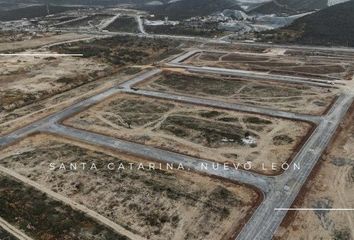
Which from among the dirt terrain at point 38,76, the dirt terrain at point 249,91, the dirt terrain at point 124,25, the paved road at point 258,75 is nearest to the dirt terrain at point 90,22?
the dirt terrain at point 124,25

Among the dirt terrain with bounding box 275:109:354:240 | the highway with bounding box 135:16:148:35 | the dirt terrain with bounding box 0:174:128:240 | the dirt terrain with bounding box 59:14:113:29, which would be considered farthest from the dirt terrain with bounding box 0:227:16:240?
the dirt terrain with bounding box 59:14:113:29

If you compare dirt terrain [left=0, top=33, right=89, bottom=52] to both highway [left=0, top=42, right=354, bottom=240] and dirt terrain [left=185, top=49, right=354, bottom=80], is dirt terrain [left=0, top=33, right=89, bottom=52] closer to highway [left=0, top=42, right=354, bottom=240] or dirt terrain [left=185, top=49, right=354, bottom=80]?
dirt terrain [left=185, top=49, right=354, bottom=80]

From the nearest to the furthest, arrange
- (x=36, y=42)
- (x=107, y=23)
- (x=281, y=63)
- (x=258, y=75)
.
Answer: (x=258, y=75)
(x=281, y=63)
(x=36, y=42)
(x=107, y=23)

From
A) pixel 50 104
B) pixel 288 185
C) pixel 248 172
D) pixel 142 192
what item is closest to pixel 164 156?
pixel 142 192

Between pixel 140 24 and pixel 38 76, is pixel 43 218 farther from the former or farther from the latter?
pixel 140 24

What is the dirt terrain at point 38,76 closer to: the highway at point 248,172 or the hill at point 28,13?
the highway at point 248,172
